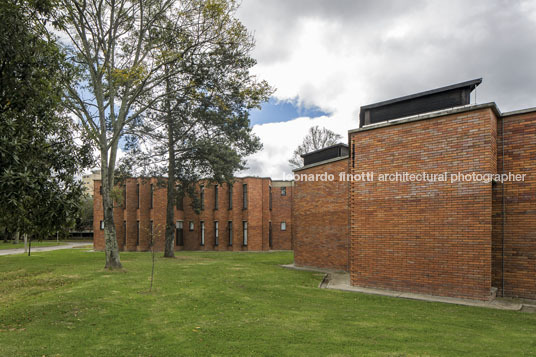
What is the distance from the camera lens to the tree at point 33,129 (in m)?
6.28

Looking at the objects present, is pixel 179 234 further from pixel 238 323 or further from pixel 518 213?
pixel 518 213

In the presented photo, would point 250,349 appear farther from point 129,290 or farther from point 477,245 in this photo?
point 477,245

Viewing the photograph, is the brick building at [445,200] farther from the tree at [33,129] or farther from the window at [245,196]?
the window at [245,196]

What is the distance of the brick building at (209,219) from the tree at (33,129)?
27244mm

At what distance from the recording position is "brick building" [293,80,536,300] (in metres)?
10.3

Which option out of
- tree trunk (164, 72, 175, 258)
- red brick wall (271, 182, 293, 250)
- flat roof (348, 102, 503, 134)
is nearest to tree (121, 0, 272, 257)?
tree trunk (164, 72, 175, 258)

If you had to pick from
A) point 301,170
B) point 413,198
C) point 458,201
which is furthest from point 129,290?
point 301,170

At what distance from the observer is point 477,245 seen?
1015cm

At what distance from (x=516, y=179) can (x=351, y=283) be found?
617 cm

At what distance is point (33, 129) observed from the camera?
7477 millimetres

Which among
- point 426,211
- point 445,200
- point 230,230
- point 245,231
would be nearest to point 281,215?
point 245,231

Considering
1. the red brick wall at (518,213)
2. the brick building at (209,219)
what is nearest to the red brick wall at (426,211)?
the red brick wall at (518,213)

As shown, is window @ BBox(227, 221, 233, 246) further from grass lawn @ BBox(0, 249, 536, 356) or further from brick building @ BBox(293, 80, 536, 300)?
brick building @ BBox(293, 80, 536, 300)

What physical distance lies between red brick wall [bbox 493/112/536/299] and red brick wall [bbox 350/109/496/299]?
2.59 feet
